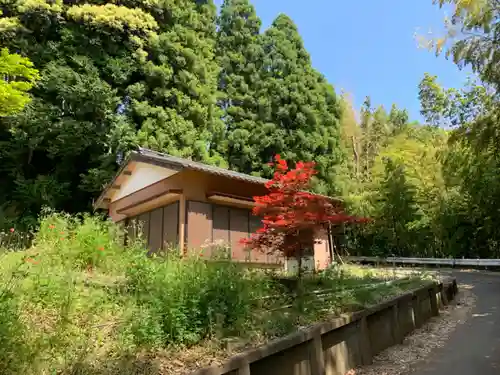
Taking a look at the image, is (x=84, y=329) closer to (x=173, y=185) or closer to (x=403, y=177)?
(x=173, y=185)

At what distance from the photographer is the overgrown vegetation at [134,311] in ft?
10.4

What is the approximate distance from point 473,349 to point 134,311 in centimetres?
536

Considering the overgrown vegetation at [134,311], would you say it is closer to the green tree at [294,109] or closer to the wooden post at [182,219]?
the wooden post at [182,219]

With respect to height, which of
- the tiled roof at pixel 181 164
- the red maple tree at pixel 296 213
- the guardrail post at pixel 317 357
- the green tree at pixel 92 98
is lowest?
the guardrail post at pixel 317 357

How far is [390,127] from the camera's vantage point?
3631 cm

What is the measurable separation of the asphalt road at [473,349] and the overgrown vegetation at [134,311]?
1.36 metres

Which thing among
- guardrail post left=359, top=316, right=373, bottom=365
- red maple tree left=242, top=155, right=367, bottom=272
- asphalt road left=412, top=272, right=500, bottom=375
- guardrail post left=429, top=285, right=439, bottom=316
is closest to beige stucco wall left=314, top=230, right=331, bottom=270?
guardrail post left=429, top=285, right=439, bottom=316

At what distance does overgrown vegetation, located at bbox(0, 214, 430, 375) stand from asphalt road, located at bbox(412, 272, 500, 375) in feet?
4.46

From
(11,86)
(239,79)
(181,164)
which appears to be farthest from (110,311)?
(239,79)

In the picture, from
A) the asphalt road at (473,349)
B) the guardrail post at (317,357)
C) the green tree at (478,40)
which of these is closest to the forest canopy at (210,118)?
the green tree at (478,40)

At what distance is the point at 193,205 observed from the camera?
11.0m

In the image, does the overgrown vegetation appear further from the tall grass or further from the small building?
the small building

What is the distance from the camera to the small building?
10.8m

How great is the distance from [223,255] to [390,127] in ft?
109
